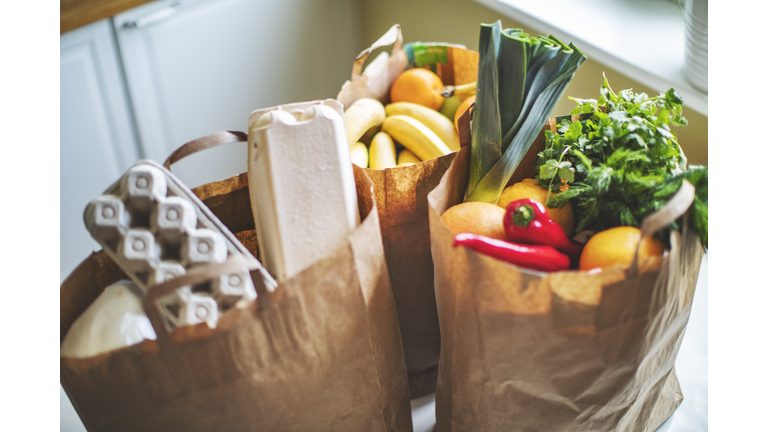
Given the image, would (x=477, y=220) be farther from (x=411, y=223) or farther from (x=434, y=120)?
(x=434, y=120)

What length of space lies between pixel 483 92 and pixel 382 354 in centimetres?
36

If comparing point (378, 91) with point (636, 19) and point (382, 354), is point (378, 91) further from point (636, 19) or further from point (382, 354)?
point (636, 19)

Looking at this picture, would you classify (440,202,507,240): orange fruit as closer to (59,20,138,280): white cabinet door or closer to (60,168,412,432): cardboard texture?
(60,168,412,432): cardboard texture

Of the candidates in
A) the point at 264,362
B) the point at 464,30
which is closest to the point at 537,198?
the point at 264,362

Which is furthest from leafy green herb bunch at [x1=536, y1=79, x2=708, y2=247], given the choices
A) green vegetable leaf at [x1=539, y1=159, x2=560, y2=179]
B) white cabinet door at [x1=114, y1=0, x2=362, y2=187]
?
white cabinet door at [x1=114, y1=0, x2=362, y2=187]

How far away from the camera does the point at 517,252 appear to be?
51 centimetres

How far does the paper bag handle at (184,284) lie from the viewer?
1.39 feet

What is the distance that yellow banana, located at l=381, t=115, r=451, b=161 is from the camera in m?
0.77

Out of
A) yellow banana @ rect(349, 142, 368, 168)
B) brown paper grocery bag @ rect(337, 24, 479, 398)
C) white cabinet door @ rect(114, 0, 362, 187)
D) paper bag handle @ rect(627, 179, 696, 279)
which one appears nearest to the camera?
paper bag handle @ rect(627, 179, 696, 279)

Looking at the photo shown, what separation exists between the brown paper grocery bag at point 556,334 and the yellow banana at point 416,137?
142mm

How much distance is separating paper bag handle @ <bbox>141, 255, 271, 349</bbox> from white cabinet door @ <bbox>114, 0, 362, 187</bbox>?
36.0 inches

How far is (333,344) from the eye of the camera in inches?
20.7

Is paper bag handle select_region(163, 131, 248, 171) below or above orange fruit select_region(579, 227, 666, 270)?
above

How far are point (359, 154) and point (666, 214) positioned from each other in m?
0.48
